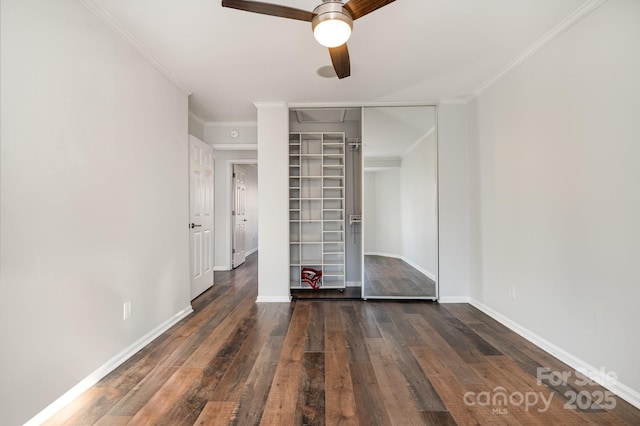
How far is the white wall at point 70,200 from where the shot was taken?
1.43 meters

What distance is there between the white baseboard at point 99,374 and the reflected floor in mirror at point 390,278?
235 centimetres

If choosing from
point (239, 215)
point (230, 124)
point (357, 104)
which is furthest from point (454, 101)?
point (239, 215)

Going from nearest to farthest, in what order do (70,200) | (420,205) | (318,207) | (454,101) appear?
(70,200)
(454,101)
(420,205)
(318,207)

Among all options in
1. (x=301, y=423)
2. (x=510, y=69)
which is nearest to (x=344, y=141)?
(x=510, y=69)

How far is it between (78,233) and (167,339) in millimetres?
1282

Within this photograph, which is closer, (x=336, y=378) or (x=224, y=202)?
(x=336, y=378)

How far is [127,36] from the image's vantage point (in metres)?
2.23

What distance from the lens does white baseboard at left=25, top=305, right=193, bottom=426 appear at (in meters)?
1.56

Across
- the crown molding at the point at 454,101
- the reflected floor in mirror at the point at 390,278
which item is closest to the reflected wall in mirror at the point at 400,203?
the reflected floor in mirror at the point at 390,278

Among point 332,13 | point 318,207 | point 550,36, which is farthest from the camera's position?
point 318,207

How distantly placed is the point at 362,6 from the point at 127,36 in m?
1.89

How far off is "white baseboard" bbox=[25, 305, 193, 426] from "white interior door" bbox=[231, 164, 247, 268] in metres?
2.90

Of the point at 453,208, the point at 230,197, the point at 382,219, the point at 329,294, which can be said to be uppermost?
the point at 230,197

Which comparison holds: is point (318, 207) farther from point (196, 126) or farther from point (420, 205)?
point (196, 126)
